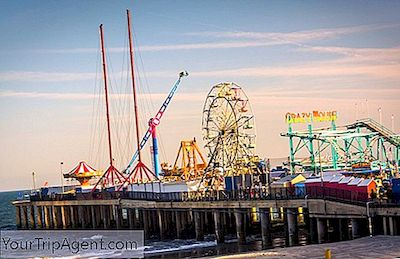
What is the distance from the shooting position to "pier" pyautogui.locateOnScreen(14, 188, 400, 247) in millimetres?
49969

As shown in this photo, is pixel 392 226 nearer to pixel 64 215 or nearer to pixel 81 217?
pixel 81 217

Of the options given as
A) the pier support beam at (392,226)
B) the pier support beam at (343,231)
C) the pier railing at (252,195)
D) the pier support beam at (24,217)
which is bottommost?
the pier support beam at (24,217)

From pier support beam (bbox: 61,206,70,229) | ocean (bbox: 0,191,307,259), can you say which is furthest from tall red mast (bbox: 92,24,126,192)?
ocean (bbox: 0,191,307,259)

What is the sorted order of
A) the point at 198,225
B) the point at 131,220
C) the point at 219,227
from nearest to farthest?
the point at 219,227
the point at 198,225
the point at 131,220

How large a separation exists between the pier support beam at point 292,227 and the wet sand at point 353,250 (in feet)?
32.3

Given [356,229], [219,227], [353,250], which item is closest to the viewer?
[353,250]

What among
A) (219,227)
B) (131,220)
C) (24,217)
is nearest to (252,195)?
(219,227)

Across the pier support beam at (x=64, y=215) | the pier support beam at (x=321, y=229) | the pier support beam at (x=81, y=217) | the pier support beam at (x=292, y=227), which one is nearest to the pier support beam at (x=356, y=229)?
the pier support beam at (x=321, y=229)

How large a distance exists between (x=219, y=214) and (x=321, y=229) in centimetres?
1309

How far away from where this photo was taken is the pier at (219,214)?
164 ft

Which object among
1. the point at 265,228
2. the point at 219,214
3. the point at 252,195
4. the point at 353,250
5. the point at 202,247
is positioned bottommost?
the point at 202,247

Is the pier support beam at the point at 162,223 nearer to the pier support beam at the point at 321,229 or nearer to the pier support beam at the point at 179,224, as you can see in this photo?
the pier support beam at the point at 179,224

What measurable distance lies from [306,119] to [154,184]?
2777 centimetres

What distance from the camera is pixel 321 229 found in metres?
52.7
